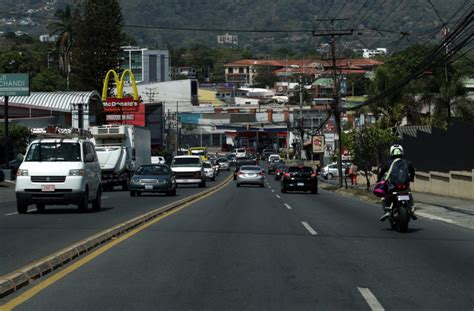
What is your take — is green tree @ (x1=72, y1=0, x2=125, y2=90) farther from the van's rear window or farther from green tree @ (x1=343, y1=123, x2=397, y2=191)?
the van's rear window

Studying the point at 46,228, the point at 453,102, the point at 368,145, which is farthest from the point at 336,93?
the point at 46,228

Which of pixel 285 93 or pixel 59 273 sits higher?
pixel 285 93

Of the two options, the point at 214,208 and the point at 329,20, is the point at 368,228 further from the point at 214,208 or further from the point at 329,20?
the point at 329,20

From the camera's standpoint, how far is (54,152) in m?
23.7

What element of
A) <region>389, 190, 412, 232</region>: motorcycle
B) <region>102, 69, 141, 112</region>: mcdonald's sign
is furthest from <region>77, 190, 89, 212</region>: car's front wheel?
<region>102, 69, 141, 112</region>: mcdonald's sign

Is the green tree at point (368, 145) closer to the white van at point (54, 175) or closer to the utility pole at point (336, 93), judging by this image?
the utility pole at point (336, 93)

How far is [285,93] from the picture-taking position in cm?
19225

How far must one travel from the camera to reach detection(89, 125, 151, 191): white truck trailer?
44.9m

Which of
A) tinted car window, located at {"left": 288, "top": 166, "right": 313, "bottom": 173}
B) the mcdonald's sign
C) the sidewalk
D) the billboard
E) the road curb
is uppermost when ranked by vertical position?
the mcdonald's sign

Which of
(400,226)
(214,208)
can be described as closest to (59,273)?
(400,226)

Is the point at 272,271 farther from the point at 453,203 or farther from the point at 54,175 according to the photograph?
the point at 453,203

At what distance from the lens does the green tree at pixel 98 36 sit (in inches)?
3140

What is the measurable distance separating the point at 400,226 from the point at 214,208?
964 centimetres

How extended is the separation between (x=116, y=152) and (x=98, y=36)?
3652cm
